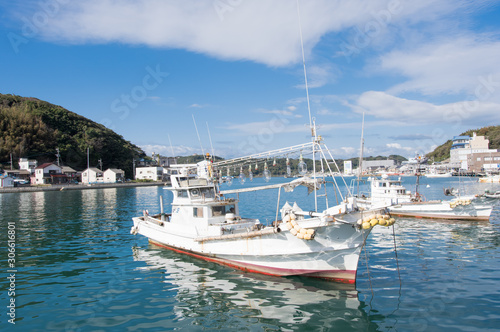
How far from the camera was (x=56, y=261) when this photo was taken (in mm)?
16719

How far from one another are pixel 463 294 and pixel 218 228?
10508 mm

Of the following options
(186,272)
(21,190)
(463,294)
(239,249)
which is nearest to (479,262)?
(463,294)

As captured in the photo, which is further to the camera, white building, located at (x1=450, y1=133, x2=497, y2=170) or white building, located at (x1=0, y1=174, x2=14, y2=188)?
white building, located at (x1=450, y1=133, x2=497, y2=170)

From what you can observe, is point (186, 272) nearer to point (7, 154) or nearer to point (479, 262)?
point (479, 262)

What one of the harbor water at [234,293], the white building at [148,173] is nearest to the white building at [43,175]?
the white building at [148,173]

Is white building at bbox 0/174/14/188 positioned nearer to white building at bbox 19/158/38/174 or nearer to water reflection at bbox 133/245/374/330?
white building at bbox 19/158/38/174

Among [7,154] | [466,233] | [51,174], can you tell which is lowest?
[466,233]

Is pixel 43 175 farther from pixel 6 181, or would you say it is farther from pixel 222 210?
pixel 222 210

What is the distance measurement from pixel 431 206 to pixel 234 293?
80.5 feet

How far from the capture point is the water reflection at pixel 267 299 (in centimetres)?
1002

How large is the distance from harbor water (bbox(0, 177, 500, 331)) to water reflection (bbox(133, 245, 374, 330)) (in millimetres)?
37


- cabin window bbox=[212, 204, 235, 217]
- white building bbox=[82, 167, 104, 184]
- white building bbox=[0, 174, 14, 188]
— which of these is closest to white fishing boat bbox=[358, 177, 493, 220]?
cabin window bbox=[212, 204, 235, 217]

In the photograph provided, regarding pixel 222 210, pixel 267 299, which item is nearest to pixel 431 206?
pixel 222 210

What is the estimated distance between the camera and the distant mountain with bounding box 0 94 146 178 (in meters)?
105
